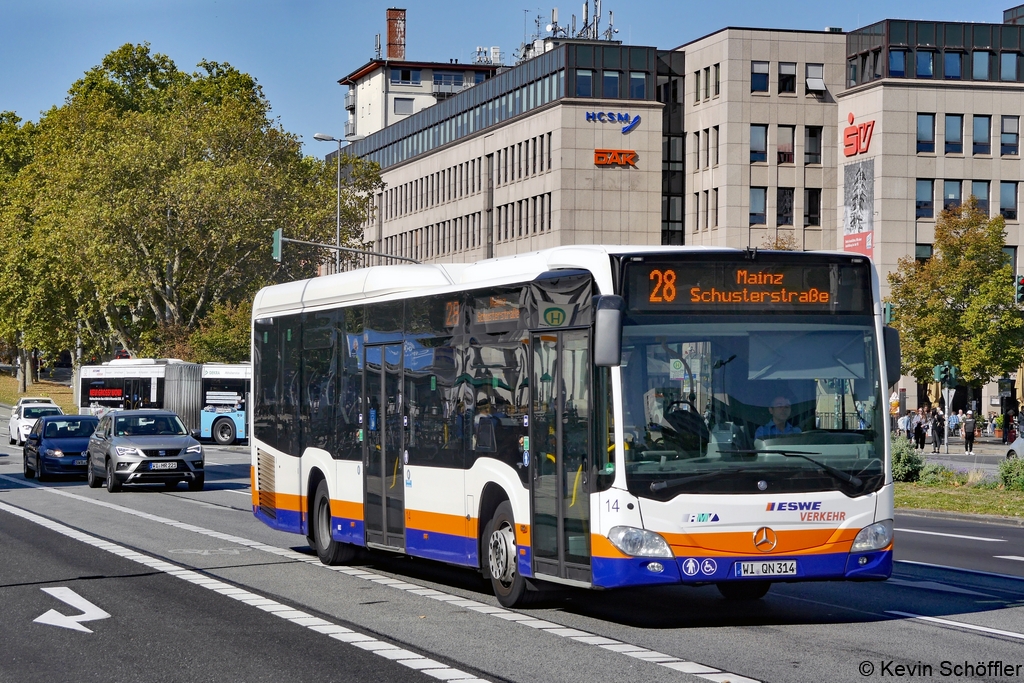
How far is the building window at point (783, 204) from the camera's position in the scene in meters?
83.5

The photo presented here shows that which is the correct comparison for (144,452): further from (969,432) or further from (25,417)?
(969,432)

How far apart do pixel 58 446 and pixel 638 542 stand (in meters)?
26.2

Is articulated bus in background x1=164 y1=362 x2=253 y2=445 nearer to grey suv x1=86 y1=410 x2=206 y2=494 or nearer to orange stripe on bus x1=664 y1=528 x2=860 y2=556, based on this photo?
grey suv x1=86 y1=410 x2=206 y2=494

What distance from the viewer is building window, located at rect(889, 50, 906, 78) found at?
261ft

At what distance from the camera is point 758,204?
83.2 metres

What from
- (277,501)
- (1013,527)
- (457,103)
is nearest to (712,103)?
(457,103)

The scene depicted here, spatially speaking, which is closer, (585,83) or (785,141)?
(785,141)

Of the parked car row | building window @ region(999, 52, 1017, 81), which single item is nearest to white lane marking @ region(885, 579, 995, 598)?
the parked car row

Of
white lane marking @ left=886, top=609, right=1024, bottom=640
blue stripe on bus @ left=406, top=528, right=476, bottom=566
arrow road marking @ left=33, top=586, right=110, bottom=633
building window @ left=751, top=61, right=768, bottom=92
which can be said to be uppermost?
building window @ left=751, top=61, right=768, bottom=92

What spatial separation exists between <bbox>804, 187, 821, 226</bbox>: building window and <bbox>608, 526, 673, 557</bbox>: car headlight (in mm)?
75111

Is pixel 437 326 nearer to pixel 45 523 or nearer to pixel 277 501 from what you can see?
pixel 277 501

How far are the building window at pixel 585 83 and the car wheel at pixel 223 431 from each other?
3356 cm

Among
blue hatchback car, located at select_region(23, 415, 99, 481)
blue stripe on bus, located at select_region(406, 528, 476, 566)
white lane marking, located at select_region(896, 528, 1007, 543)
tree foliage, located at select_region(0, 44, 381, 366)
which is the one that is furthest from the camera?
tree foliage, located at select_region(0, 44, 381, 366)

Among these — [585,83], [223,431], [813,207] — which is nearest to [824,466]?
[223,431]
